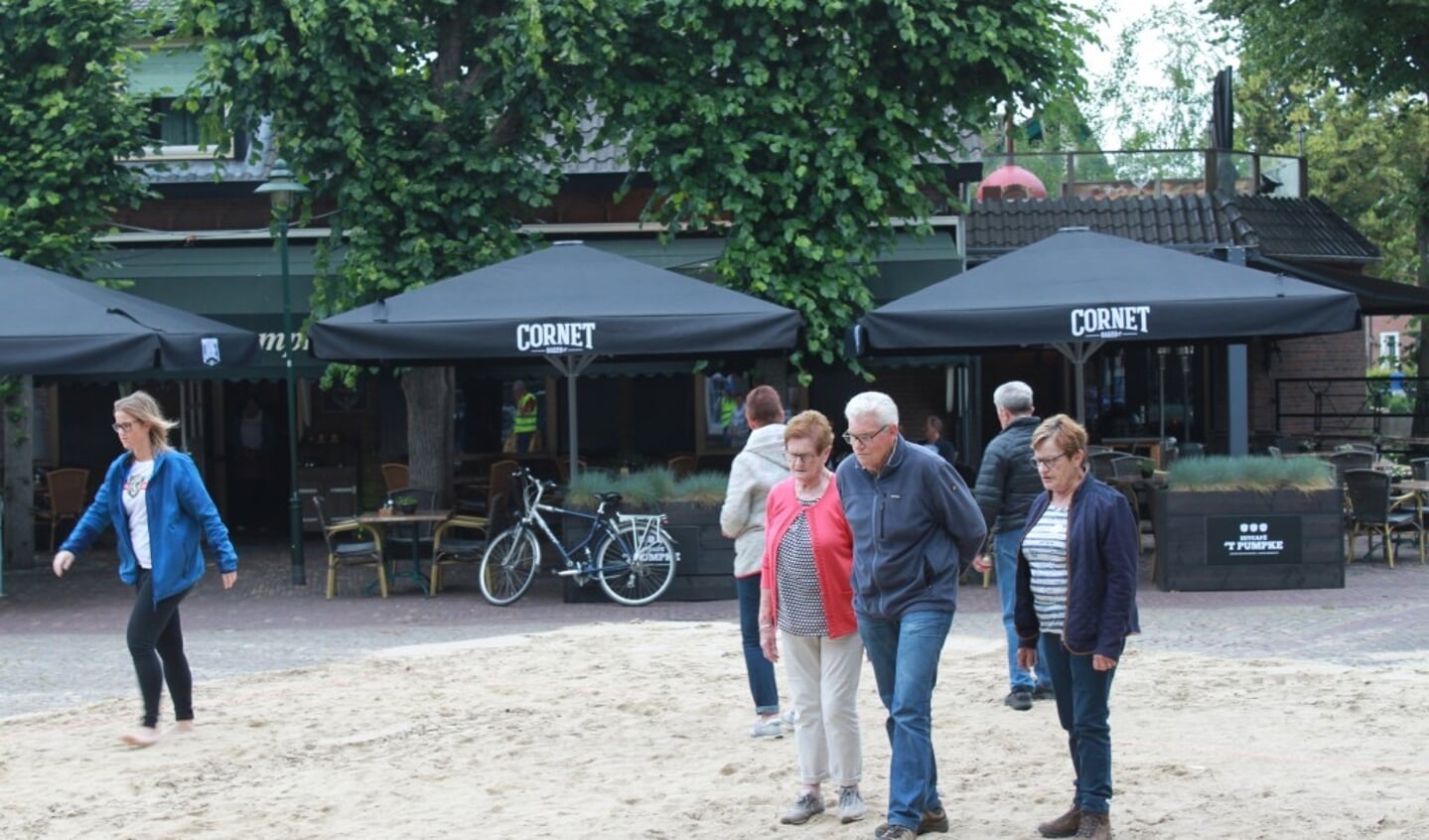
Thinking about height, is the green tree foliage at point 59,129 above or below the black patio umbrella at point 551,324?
above

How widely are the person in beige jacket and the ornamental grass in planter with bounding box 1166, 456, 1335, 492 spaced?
6.58m

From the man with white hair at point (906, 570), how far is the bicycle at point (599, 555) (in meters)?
7.73

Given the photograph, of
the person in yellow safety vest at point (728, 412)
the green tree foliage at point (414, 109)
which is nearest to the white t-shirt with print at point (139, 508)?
the green tree foliage at point (414, 109)

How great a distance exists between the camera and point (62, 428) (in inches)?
853

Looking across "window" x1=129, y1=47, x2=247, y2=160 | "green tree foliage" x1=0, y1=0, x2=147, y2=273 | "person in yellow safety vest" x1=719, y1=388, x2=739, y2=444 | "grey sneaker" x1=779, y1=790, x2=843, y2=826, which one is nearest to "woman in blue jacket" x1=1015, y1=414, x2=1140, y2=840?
"grey sneaker" x1=779, y1=790, x2=843, y2=826

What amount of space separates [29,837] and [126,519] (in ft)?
6.76

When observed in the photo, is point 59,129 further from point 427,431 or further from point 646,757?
point 646,757

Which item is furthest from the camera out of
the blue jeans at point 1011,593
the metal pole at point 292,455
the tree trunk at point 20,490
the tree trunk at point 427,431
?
the tree trunk at point 20,490

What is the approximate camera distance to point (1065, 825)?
21.4ft

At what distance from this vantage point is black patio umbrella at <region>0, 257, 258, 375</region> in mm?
13898

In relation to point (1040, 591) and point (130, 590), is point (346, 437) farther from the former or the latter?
point (1040, 591)

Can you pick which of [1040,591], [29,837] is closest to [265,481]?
[29,837]

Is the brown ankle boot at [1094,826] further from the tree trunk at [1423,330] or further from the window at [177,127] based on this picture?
the tree trunk at [1423,330]

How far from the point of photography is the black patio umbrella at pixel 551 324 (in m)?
13.9
